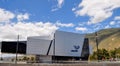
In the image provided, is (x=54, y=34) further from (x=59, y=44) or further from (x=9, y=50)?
(x=9, y=50)

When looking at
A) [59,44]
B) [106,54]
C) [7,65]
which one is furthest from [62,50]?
[7,65]

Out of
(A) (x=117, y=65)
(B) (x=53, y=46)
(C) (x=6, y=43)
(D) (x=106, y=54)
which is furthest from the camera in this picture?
(D) (x=106, y=54)

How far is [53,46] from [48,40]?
3646 mm

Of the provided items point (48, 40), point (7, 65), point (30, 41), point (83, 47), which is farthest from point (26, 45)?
Answer: point (7, 65)

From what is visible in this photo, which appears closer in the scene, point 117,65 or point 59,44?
point 117,65

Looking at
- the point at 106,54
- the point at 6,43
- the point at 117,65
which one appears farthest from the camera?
the point at 106,54

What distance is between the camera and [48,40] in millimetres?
110812

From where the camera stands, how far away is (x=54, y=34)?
108750 mm

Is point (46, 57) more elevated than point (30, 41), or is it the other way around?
point (30, 41)

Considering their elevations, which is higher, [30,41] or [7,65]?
[30,41]

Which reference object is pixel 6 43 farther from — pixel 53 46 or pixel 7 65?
pixel 7 65

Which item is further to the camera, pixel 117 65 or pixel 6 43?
pixel 6 43

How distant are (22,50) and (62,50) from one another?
19.3 meters

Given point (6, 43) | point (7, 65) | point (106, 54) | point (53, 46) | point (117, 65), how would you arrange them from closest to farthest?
point (117, 65)
point (7, 65)
point (6, 43)
point (53, 46)
point (106, 54)
